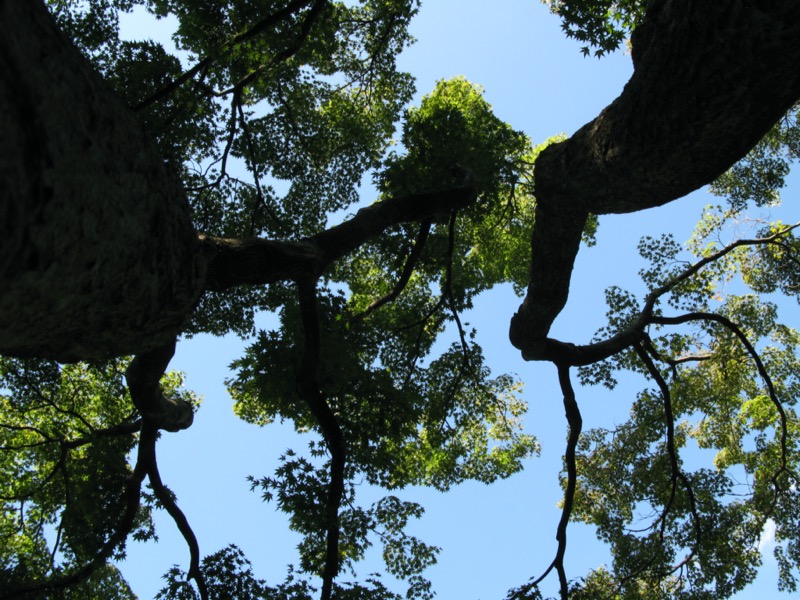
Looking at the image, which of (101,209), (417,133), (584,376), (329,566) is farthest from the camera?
(584,376)

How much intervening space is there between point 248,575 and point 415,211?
5.99 meters

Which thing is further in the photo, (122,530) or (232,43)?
(122,530)

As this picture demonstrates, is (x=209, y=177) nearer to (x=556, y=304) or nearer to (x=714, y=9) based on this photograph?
(x=556, y=304)

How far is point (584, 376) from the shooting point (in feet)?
35.8

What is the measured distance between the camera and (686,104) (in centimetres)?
384

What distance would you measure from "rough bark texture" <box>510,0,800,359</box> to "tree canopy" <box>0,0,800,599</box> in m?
Result: 0.02

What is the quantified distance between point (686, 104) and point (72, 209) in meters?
3.98

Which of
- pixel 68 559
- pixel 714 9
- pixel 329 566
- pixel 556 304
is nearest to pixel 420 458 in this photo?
pixel 329 566

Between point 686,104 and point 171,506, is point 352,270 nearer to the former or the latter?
point 171,506

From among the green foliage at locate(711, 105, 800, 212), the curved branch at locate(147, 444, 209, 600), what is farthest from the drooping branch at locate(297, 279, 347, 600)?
the green foliage at locate(711, 105, 800, 212)

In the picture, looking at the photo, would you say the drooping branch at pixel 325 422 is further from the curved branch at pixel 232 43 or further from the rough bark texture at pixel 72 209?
the curved branch at pixel 232 43

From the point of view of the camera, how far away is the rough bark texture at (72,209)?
6.88ft

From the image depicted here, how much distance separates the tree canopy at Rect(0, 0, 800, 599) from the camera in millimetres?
2846

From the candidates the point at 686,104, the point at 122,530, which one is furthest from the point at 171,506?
the point at 686,104
